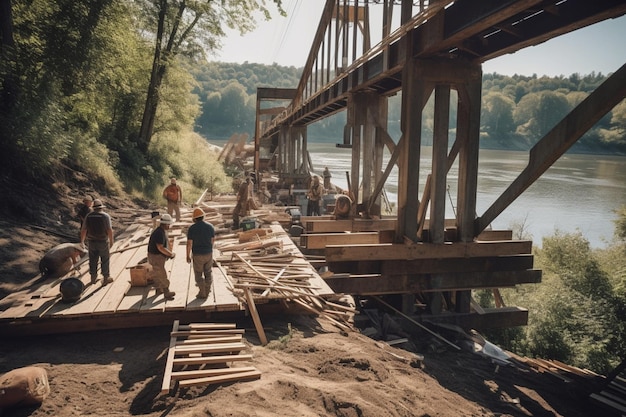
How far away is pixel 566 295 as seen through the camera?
14219 millimetres

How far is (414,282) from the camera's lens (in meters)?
7.89

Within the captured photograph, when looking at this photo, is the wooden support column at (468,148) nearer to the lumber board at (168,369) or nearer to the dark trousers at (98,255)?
the lumber board at (168,369)

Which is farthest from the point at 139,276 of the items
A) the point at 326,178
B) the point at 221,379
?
the point at 326,178

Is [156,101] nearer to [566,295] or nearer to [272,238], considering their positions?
[272,238]

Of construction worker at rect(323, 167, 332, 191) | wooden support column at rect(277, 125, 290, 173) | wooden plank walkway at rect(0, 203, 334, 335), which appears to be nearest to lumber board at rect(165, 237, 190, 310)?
wooden plank walkway at rect(0, 203, 334, 335)

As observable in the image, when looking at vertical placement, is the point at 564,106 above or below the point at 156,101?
above

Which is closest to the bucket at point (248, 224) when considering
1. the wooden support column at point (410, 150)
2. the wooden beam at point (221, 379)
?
the wooden support column at point (410, 150)

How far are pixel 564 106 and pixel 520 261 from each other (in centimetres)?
8653

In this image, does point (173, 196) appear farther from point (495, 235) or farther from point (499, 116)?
point (499, 116)

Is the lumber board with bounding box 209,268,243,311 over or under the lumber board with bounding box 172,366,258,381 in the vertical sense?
over

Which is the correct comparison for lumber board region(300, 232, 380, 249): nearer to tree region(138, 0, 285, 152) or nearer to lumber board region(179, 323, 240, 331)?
lumber board region(179, 323, 240, 331)

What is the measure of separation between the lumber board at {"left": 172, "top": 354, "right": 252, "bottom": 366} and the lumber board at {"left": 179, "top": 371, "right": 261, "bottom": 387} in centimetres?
31

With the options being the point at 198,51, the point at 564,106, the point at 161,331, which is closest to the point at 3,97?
the point at 161,331

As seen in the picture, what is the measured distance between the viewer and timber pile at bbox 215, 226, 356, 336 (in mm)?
6883
